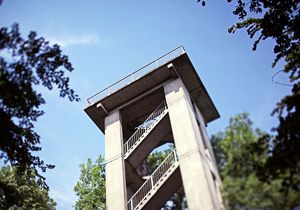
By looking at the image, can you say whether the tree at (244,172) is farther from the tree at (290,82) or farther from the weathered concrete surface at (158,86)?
the weathered concrete surface at (158,86)

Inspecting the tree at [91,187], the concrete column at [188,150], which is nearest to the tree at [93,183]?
the tree at [91,187]

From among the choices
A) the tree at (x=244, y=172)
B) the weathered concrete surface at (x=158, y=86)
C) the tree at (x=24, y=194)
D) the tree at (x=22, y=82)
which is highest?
the weathered concrete surface at (x=158, y=86)

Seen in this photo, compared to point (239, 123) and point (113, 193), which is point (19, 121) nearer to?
point (239, 123)

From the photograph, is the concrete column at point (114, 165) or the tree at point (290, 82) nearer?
the tree at point (290, 82)

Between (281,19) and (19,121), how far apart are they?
Result: 941 centimetres

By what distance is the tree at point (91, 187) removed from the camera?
67.9ft

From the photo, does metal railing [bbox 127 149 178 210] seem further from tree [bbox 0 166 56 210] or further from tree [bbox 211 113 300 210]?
tree [bbox 0 166 56 210]

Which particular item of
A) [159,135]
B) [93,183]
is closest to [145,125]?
[159,135]

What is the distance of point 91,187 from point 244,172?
19.2 meters

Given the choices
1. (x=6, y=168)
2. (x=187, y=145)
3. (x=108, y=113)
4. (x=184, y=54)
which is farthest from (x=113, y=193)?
(x=6, y=168)

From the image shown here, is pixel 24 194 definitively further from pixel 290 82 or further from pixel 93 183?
pixel 290 82

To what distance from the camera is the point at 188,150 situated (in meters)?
12.4

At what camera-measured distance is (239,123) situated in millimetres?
6062

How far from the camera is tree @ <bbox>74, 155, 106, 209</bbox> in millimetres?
20703
